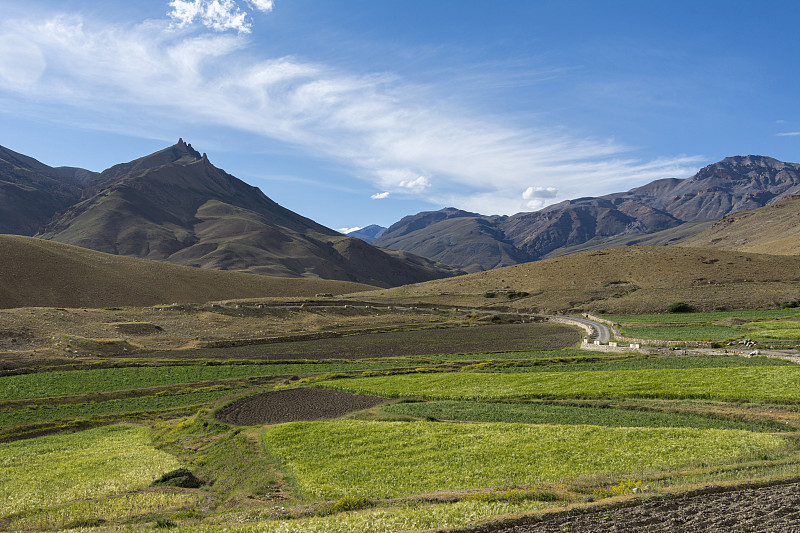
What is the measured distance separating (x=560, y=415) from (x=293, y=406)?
20.5 metres

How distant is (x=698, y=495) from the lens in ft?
57.8

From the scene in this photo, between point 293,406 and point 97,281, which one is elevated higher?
point 97,281

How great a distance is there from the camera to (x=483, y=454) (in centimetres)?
2538

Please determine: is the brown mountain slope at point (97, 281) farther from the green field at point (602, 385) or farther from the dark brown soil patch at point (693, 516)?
the dark brown soil patch at point (693, 516)

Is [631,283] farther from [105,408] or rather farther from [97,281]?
[97,281]

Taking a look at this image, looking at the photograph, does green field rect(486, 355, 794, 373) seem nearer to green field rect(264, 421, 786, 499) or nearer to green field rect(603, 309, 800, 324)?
green field rect(264, 421, 786, 499)

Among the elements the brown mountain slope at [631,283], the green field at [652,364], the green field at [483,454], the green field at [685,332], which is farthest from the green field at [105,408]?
the brown mountain slope at [631,283]

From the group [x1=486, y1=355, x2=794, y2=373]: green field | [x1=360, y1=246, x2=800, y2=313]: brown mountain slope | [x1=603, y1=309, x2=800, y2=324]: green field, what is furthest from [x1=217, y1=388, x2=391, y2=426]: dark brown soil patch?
[x1=360, y1=246, x2=800, y2=313]: brown mountain slope

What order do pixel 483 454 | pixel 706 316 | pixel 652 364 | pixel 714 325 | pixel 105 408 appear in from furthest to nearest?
pixel 706 316 < pixel 714 325 < pixel 652 364 < pixel 105 408 < pixel 483 454

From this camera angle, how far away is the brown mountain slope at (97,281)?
454ft

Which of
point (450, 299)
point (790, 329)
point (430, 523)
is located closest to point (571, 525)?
point (430, 523)

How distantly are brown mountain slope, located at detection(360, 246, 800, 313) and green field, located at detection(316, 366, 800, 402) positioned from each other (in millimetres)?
74021

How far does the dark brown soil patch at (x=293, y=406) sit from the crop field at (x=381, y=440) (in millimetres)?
284

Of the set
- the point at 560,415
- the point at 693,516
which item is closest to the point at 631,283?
the point at 560,415
